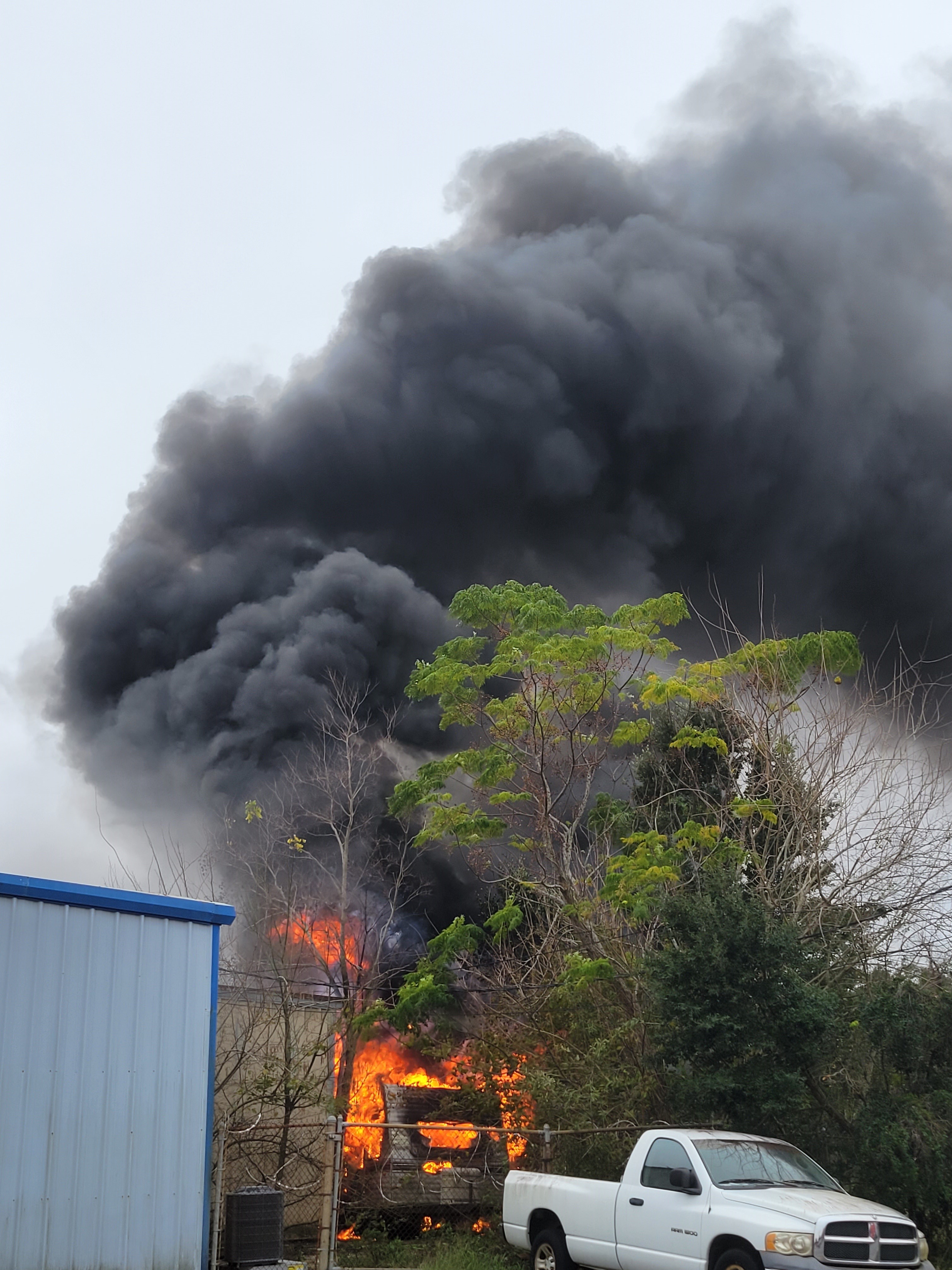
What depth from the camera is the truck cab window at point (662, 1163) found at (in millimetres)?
8836

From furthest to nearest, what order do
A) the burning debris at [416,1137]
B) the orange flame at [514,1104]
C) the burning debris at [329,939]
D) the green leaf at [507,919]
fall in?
the burning debris at [329,939]
the green leaf at [507,919]
the burning debris at [416,1137]
the orange flame at [514,1104]

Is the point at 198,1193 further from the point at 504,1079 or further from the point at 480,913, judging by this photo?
the point at 480,913

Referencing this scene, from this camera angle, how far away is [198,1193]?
834cm

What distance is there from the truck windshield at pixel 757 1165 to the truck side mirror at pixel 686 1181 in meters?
0.13

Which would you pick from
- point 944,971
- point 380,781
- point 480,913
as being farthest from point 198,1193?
point 380,781

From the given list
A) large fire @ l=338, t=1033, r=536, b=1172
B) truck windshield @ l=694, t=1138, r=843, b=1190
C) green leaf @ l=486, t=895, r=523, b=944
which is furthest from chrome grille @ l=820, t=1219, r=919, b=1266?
green leaf @ l=486, t=895, r=523, b=944

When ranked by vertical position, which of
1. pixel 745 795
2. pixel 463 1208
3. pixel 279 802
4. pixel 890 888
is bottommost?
pixel 463 1208

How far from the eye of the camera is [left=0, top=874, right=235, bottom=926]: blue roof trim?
780cm

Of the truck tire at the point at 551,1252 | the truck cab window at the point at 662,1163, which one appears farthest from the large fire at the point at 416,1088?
the truck cab window at the point at 662,1163

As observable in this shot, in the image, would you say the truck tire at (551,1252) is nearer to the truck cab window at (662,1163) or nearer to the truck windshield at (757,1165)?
the truck cab window at (662,1163)

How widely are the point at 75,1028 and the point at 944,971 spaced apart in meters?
8.92

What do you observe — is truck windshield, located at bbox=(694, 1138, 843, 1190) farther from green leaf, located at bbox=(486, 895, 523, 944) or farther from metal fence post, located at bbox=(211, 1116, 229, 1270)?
green leaf, located at bbox=(486, 895, 523, 944)

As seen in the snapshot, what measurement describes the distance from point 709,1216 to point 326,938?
55.6ft

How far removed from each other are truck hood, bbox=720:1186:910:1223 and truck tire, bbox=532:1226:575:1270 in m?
1.97
